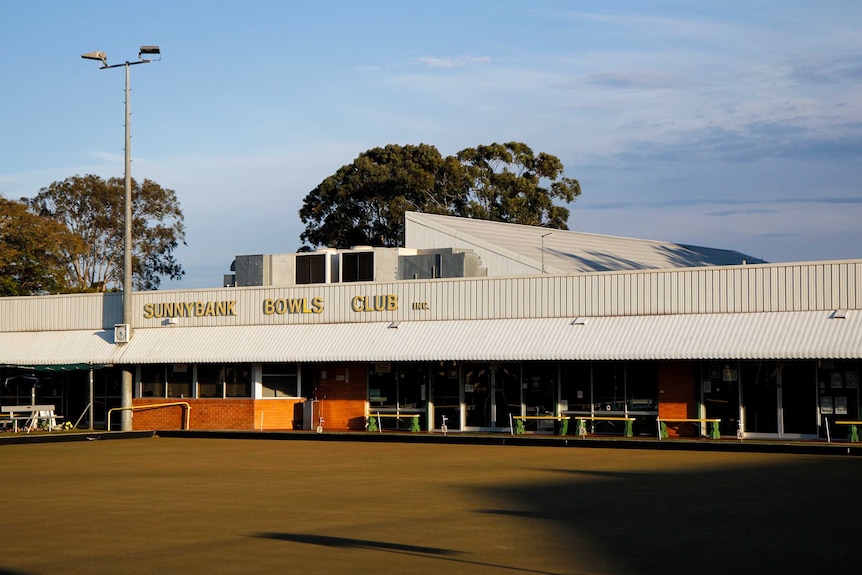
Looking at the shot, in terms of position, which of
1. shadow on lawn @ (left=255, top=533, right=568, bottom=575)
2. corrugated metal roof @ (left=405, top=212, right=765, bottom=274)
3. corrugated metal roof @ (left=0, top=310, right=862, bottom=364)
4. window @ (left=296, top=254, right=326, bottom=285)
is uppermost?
corrugated metal roof @ (left=405, top=212, right=765, bottom=274)

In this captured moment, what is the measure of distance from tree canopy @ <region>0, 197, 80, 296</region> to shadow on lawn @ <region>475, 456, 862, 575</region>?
42.9m

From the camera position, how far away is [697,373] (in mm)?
31453

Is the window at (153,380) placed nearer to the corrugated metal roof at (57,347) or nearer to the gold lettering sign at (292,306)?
the corrugated metal roof at (57,347)

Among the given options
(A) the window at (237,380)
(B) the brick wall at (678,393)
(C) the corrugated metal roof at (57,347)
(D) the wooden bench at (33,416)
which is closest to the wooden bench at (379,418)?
(A) the window at (237,380)

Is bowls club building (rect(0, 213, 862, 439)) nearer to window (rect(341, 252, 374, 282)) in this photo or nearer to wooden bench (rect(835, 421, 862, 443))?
window (rect(341, 252, 374, 282))

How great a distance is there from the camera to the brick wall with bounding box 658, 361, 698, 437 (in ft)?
103

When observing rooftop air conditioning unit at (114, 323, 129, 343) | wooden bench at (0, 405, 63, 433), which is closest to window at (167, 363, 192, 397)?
rooftop air conditioning unit at (114, 323, 129, 343)

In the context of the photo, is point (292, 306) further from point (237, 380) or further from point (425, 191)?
point (425, 191)

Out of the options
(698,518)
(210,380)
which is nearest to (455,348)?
(210,380)

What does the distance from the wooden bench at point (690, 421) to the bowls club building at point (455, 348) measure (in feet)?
0.47

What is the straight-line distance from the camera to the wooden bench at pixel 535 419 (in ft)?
108

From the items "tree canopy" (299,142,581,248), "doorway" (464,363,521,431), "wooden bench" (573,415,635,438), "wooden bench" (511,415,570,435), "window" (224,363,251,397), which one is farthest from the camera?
"tree canopy" (299,142,581,248)

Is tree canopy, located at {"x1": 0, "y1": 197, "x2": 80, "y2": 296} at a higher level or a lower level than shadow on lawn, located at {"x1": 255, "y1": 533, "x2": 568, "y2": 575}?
higher

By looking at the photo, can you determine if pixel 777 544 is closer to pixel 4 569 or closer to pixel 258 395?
pixel 4 569
